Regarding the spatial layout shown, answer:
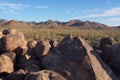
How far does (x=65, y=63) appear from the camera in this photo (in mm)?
12781

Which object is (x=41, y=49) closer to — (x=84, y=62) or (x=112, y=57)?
(x=112, y=57)

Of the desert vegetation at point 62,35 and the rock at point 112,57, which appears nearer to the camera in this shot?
the rock at point 112,57

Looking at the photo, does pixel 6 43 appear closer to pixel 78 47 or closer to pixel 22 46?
pixel 22 46

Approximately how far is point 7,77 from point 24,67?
145cm

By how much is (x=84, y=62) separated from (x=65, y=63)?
862 millimetres

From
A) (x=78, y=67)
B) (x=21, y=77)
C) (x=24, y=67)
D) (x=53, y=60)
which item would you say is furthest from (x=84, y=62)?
(x=24, y=67)

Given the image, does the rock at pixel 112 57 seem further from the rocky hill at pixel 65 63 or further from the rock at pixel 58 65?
the rock at pixel 58 65

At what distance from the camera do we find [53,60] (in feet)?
43.3

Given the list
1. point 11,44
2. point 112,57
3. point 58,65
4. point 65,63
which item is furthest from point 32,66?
point 112,57

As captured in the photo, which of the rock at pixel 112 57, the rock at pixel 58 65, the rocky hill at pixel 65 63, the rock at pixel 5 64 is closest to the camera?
the rocky hill at pixel 65 63

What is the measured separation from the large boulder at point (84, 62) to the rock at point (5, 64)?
2.84m

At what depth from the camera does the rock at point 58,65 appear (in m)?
12.4

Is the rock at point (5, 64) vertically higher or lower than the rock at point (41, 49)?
lower

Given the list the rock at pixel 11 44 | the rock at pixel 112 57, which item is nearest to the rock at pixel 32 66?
the rock at pixel 11 44
